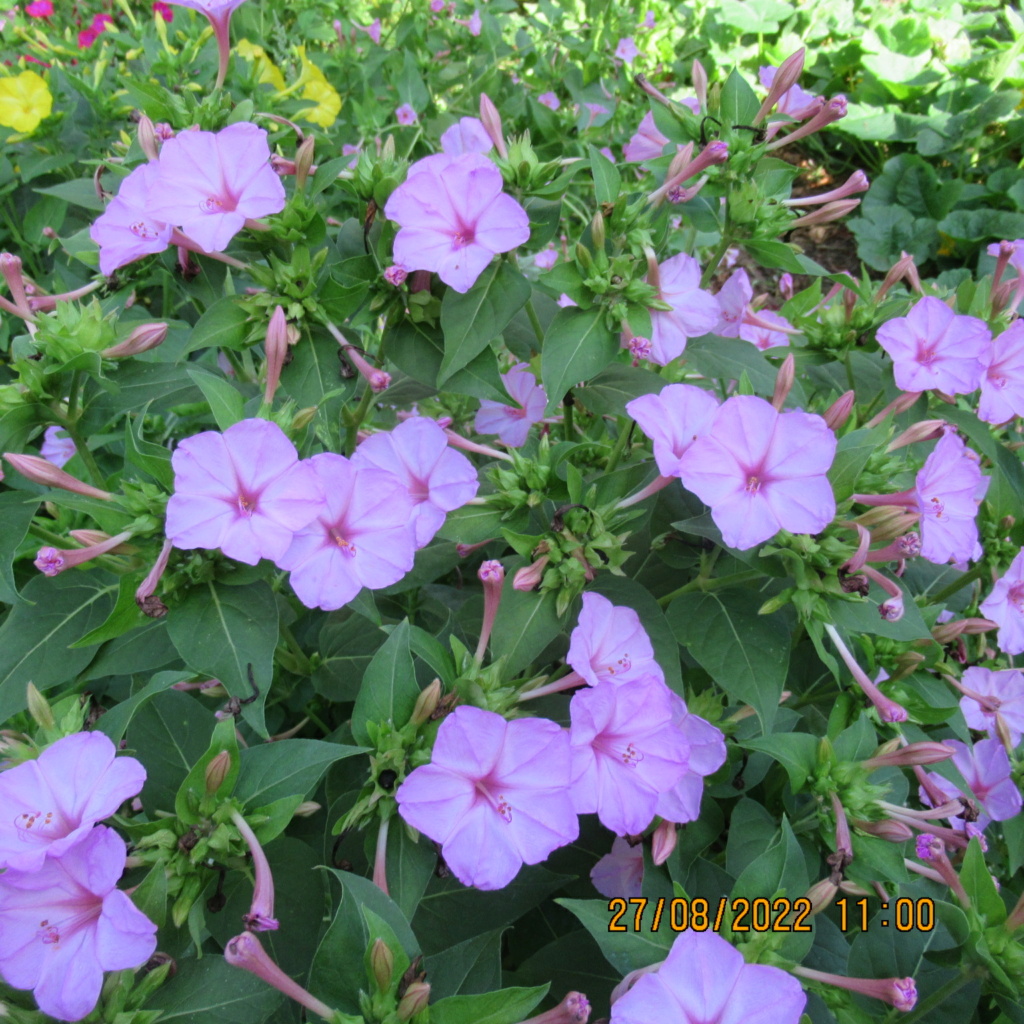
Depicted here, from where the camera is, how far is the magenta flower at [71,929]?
106cm

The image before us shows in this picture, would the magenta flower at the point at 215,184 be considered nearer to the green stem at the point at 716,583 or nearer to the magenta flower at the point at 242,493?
the magenta flower at the point at 242,493

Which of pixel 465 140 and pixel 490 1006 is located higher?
pixel 465 140

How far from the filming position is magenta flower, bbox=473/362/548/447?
207 centimetres

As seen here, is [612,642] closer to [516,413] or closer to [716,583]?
[716,583]

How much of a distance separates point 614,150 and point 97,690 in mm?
3697

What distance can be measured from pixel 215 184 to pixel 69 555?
2.47 feet

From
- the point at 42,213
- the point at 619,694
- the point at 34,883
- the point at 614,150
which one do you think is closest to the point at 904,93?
the point at 614,150

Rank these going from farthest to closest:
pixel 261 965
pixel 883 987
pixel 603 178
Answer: pixel 603 178 < pixel 883 987 < pixel 261 965

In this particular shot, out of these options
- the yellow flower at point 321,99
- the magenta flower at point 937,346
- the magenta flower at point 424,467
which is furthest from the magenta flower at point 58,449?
the magenta flower at point 937,346

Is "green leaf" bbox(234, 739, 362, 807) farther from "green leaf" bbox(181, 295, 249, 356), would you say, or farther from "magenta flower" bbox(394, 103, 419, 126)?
"magenta flower" bbox(394, 103, 419, 126)

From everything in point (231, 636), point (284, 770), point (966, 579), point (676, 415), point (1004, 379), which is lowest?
point (966, 579)

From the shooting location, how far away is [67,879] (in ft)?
3.67

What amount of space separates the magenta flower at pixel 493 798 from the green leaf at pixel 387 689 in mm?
161

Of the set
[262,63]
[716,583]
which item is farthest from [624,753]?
[262,63]
